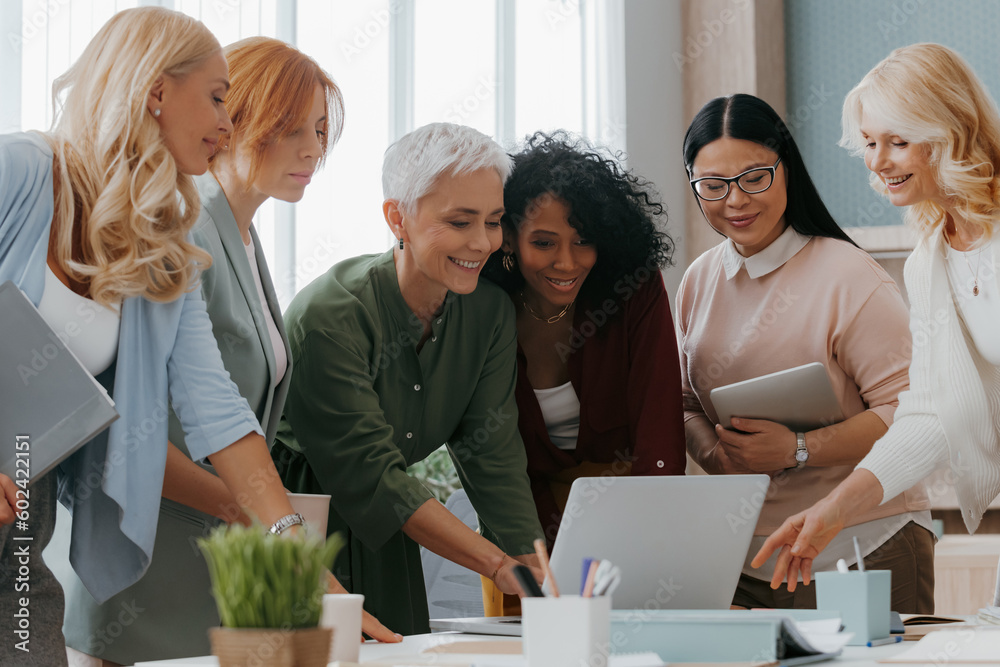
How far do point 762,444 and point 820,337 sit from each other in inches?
9.8

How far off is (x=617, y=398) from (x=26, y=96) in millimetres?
1522

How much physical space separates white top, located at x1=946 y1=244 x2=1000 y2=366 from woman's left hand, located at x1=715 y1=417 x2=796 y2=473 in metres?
0.37

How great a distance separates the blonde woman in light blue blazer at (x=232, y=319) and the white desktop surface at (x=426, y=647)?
238mm

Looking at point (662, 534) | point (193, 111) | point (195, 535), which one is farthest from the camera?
point (195, 535)

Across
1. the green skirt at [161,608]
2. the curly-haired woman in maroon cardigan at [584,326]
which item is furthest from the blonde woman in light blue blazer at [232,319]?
the curly-haired woman in maroon cardigan at [584,326]

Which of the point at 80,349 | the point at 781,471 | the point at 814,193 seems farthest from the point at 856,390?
the point at 80,349

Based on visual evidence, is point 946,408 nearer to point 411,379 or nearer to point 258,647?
point 411,379

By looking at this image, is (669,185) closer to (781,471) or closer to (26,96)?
(781,471)

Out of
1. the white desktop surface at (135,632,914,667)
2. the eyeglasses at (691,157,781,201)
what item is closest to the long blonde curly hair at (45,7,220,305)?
the white desktop surface at (135,632,914,667)

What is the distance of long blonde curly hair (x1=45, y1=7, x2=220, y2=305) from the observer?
1251mm

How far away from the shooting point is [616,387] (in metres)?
1.92

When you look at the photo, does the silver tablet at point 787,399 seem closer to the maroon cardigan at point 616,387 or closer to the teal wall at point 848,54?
the maroon cardigan at point 616,387

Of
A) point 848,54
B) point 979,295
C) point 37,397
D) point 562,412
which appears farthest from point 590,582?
point 848,54

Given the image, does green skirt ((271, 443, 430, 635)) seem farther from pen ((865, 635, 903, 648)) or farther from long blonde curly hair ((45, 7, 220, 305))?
pen ((865, 635, 903, 648))
